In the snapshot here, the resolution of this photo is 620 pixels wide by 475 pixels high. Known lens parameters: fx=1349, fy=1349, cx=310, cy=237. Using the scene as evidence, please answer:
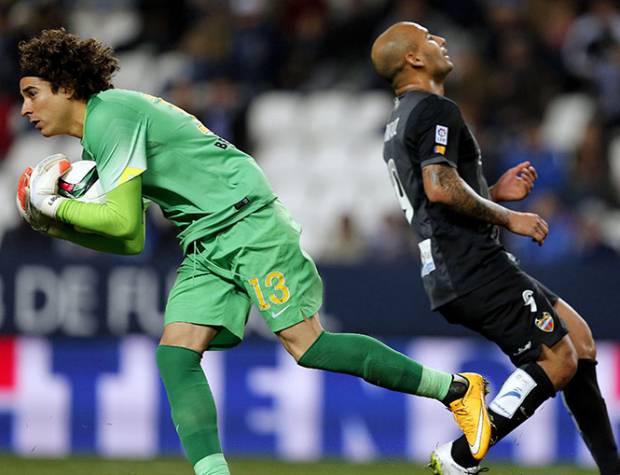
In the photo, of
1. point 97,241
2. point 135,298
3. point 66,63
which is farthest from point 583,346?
point 135,298

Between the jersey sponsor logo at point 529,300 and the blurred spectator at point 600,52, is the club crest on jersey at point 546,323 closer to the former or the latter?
the jersey sponsor logo at point 529,300

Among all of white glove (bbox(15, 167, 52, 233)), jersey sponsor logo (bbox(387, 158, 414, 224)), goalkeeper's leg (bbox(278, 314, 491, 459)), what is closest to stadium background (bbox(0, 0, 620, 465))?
jersey sponsor logo (bbox(387, 158, 414, 224))

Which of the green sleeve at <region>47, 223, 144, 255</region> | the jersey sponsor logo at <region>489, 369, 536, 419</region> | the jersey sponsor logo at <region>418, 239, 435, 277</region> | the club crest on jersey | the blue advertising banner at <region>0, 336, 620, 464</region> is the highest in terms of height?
the green sleeve at <region>47, 223, 144, 255</region>

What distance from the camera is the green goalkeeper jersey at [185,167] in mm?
5328

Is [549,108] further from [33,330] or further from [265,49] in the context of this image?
[33,330]

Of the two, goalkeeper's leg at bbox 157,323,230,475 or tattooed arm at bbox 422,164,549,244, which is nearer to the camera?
goalkeeper's leg at bbox 157,323,230,475

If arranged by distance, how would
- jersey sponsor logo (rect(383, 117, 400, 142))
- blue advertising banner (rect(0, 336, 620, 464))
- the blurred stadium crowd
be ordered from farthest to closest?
the blurred stadium crowd → blue advertising banner (rect(0, 336, 620, 464)) → jersey sponsor logo (rect(383, 117, 400, 142))

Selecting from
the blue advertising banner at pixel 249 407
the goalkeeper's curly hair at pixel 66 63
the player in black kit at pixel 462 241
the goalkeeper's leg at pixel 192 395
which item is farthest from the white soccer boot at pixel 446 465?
the blue advertising banner at pixel 249 407

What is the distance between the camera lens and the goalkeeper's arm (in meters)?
5.18

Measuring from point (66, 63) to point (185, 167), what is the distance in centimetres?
63

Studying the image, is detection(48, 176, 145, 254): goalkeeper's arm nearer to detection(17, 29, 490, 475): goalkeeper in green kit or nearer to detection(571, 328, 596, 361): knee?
detection(17, 29, 490, 475): goalkeeper in green kit

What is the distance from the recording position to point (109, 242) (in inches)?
215

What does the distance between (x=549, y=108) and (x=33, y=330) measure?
4910mm

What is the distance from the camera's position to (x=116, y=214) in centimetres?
518
